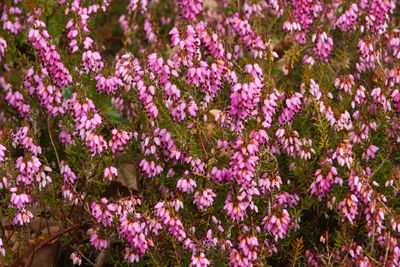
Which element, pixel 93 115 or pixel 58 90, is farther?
pixel 58 90

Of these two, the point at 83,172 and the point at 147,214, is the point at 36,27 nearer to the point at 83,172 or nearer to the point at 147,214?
the point at 83,172

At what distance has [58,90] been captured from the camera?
4.77 m

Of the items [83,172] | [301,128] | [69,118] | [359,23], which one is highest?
[359,23]

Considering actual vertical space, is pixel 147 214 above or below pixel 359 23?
below

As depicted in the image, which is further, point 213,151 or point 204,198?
point 213,151

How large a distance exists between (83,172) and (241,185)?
1.54m

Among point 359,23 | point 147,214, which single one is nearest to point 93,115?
point 147,214

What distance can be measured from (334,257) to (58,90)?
9.79ft

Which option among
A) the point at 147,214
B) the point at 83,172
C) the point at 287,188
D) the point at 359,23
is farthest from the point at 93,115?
the point at 359,23

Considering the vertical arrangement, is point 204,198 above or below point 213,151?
below

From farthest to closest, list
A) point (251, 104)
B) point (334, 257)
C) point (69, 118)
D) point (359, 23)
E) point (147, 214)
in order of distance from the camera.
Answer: point (359, 23) → point (69, 118) → point (334, 257) → point (147, 214) → point (251, 104)

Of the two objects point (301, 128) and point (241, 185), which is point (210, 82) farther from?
point (301, 128)

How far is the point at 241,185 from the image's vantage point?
395 cm

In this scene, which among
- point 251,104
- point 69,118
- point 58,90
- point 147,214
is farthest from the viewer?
point 69,118
